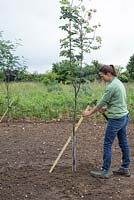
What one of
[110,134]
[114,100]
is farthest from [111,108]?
[110,134]

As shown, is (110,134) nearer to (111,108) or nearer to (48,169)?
(111,108)

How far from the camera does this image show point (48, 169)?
21.6 ft

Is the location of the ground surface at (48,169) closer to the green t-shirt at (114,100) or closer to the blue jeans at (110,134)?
the blue jeans at (110,134)

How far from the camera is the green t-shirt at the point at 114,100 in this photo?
6.10 metres

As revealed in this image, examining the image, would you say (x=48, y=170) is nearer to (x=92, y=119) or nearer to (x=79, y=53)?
(x=79, y=53)

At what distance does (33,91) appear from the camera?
52.5 ft

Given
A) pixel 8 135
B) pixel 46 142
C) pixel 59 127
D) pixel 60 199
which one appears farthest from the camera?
pixel 59 127

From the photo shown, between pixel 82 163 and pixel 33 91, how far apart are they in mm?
9267

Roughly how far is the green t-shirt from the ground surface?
914 millimetres

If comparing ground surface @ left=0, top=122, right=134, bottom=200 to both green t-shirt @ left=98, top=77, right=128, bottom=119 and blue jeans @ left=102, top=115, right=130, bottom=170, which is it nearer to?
blue jeans @ left=102, top=115, right=130, bottom=170

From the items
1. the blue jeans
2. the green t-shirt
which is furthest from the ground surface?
the green t-shirt

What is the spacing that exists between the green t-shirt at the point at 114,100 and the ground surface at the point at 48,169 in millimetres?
914

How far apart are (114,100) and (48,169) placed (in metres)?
1.41

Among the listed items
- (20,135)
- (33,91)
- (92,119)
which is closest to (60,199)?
(20,135)
